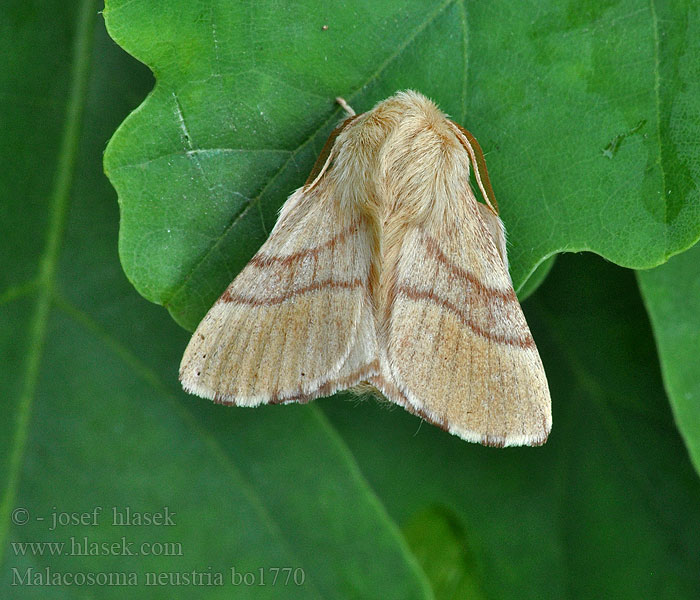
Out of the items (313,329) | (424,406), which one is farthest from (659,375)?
(313,329)

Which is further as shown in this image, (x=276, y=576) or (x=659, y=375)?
(x=659, y=375)

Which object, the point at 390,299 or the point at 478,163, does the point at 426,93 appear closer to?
the point at 478,163

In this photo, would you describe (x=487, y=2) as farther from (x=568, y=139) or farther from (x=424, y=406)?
(x=424, y=406)

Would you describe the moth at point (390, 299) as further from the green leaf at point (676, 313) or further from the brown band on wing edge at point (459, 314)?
the green leaf at point (676, 313)

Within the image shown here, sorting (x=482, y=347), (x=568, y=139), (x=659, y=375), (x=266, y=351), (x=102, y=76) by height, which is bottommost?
(x=659, y=375)

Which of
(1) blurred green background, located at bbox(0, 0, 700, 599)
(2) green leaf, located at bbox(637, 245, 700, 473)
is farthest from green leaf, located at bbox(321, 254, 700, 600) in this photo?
(2) green leaf, located at bbox(637, 245, 700, 473)

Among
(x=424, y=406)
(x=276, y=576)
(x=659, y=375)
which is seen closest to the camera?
(x=424, y=406)

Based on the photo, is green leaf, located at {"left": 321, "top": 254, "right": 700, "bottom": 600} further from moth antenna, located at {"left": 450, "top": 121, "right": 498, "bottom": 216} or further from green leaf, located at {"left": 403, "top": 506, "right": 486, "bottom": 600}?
moth antenna, located at {"left": 450, "top": 121, "right": 498, "bottom": 216}
